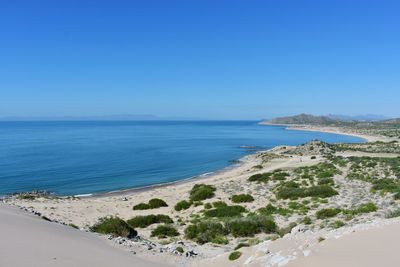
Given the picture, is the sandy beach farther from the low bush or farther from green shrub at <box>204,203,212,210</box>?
the low bush

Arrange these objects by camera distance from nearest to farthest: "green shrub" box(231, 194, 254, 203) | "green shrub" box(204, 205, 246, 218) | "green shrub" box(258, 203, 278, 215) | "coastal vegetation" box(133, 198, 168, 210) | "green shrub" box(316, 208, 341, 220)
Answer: "green shrub" box(316, 208, 341, 220)
"green shrub" box(258, 203, 278, 215)
"green shrub" box(204, 205, 246, 218)
"green shrub" box(231, 194, 254, 203)
"coastal vegetation" box(133, 198, 168, 210)

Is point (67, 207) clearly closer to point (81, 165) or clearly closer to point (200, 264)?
point (200, 264)

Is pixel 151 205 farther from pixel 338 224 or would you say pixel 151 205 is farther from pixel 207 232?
pixel 338 224

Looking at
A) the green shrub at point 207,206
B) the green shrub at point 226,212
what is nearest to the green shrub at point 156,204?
the green shrub at point 207,206

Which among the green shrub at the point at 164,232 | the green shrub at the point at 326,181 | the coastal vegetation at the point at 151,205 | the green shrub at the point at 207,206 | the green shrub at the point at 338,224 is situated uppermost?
the green shrub at the point at 338,224

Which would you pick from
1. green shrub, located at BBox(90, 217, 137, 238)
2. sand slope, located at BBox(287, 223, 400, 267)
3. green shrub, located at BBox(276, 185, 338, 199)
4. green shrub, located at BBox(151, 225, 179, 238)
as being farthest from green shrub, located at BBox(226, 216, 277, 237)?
green shrub, located at BBox(276, 185, 338, 199)

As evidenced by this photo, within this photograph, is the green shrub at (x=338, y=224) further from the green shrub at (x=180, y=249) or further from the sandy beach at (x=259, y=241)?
the green shrub at (x=180, y=249)

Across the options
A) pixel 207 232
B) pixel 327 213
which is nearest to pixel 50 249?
pixel 207 232
